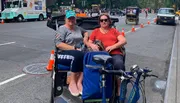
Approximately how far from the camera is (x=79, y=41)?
469 cm

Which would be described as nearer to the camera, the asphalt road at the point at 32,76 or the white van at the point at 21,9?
the asphalt road at the point at 32,76

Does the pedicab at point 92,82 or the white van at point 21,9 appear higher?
the white van at point 21,9

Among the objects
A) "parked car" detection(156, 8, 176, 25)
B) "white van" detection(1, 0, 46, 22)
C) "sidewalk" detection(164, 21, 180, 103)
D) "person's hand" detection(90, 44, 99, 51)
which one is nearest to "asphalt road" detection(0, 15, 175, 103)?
"sidewalk" detection(164, 21, 180, 103)

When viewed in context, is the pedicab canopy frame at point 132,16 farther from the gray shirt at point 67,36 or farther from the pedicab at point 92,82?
the pedicab at point 92,82

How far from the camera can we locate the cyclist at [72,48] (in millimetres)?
3908

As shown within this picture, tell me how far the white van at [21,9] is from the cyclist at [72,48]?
80.4 ft

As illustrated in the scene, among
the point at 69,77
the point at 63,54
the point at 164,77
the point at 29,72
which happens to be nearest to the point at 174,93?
the point at 164,77

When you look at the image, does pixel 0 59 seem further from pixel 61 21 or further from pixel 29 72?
pixel 61 21

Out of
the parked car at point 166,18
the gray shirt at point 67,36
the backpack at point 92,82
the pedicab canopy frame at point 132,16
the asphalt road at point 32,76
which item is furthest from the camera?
the pedicab canopy frame at point 132,16

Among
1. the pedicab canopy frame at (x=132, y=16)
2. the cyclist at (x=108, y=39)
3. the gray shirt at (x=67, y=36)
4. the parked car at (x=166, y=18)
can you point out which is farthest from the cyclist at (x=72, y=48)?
the parked car at (x=166, y=18)

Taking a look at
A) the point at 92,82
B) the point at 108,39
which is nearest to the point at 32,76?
the point at 108,39

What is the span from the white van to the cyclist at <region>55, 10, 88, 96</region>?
24.5 meters

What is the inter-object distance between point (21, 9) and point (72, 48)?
1005 inches

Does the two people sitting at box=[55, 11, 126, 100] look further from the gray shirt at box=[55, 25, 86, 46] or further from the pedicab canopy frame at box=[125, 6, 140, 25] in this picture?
the pedicab canopy frame at box=[125, 6, 140, 25]
